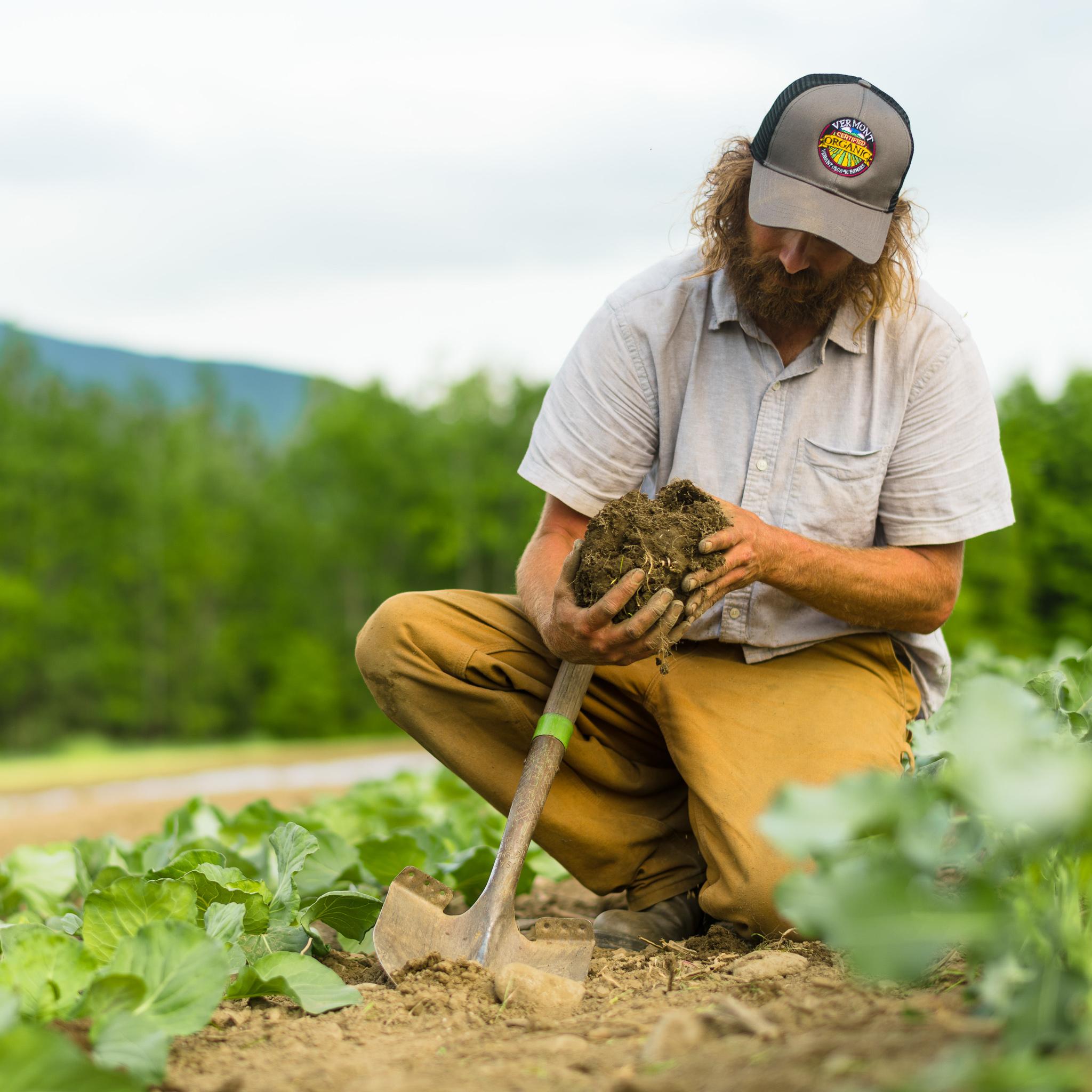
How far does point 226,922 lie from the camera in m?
1.98

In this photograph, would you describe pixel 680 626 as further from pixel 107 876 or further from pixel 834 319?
pixel 107 876

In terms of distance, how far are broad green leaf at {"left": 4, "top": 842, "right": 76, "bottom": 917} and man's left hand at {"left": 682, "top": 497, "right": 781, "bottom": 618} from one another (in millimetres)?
1811

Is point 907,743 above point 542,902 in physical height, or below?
above

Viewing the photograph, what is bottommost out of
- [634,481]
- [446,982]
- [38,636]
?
[38,636]

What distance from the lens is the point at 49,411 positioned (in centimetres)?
2966

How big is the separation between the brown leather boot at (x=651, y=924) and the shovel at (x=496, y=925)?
0.29 metres

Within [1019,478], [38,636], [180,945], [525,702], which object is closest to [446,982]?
[180,945]

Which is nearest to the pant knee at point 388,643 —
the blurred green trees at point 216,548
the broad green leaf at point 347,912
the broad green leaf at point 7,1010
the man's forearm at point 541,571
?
the man's forearm at point 541,571

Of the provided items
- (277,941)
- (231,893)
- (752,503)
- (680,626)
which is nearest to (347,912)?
(277,941)

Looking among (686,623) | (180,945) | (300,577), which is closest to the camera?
(180,945)

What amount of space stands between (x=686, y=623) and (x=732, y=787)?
49cm

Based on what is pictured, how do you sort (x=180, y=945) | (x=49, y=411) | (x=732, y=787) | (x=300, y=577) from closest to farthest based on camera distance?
1. (x=180, y=945)
2. (x=732, y=787)
3. (x=49, y=411)
4. (x=300, y=577)

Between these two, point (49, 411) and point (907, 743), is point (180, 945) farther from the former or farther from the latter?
point (49, 411)

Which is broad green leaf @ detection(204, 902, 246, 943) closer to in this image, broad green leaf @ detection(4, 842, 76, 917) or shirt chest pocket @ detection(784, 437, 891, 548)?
broad green leaf @ detection(4, 842, 76, 917)
